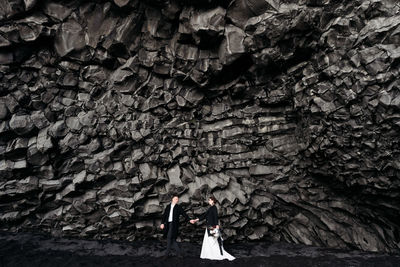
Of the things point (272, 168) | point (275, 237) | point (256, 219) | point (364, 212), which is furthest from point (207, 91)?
point (364, 212)

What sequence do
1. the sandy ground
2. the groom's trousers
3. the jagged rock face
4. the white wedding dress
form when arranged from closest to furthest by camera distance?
the sandy ground < the white wedding dress < the groom's trousers < the jagged rock face

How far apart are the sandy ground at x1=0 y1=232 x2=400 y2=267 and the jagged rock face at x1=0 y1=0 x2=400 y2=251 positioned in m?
0.54

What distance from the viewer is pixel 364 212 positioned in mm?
9109

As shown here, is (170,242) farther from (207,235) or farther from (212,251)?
(212,251)

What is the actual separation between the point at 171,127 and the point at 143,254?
15.3ft

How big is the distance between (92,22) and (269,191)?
948cm

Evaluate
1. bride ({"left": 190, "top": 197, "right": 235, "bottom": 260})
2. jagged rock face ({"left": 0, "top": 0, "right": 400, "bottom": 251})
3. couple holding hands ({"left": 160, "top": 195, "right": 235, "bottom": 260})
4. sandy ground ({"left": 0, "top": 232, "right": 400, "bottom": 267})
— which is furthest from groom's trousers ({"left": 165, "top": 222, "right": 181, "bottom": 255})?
jagged rock face ({"left": 0, "top": 0, "right": 400, "bottom": 251})

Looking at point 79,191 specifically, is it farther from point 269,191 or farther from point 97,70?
point 269,191

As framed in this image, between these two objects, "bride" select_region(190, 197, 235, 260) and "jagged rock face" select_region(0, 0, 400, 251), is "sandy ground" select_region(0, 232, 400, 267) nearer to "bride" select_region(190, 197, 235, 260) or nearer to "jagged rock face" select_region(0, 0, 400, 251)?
"bride" select_region(190, 197, 235, 260)

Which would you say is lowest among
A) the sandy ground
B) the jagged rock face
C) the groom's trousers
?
the sandy ground

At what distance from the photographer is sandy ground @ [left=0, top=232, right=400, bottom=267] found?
7.65 meters

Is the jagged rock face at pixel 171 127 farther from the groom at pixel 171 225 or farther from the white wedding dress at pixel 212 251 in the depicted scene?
the white wedding dress at pixel 212 251

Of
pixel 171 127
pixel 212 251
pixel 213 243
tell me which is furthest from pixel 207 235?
pixel 171 127

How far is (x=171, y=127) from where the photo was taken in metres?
10.4
